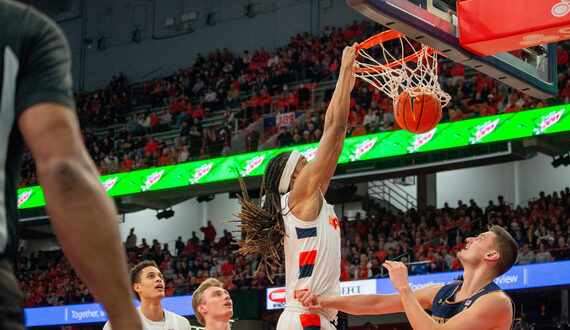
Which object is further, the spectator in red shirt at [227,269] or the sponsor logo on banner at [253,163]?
the sponsor logo on banner at [253,163]

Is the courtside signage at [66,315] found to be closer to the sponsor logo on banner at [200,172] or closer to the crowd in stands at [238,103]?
the sponsor logo on banner at [200,172]

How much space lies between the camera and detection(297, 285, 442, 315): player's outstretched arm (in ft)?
12.7

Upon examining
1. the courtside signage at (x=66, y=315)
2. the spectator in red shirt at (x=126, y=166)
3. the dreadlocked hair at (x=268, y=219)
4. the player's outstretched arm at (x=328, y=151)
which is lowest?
the courtside signage at (x=66, y=315)

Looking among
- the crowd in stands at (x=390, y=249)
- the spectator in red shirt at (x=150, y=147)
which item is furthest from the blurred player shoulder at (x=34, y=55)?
the spectator in red shirt at (x=150, y=147)

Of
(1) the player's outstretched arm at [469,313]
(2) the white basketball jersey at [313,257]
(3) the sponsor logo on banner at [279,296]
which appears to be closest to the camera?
(1) the player's outstretched arm at [469,313]

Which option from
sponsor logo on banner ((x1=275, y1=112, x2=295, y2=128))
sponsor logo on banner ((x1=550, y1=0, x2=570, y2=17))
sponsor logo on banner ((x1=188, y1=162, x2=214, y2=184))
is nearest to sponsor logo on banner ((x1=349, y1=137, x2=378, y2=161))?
sponsor logo on banner ((x1=275, y1=112, x2=295, y2=128))

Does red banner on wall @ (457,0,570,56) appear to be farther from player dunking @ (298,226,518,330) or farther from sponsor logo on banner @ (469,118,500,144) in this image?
sponsor logo on banner @ (469,118,500,144)

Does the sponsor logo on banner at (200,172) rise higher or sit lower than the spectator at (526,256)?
higher

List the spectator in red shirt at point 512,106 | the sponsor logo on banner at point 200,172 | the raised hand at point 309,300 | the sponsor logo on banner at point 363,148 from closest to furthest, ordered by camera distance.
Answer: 1. the raised hand at point 309,300
2. the spectator in red shirt at point 512,106
3. the sponsor logo on banner at point 363,148
4. the sponsor logo on banner at point 200,172

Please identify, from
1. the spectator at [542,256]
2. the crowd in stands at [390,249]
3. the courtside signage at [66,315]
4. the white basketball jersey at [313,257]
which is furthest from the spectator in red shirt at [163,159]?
the white basketball jersey at [313,257]

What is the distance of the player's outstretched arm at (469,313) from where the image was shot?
12.2ft

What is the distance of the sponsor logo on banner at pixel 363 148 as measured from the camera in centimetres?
1598

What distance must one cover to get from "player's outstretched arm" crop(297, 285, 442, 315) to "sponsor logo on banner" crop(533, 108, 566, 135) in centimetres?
1062

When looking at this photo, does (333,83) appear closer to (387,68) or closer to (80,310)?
(80,310)
